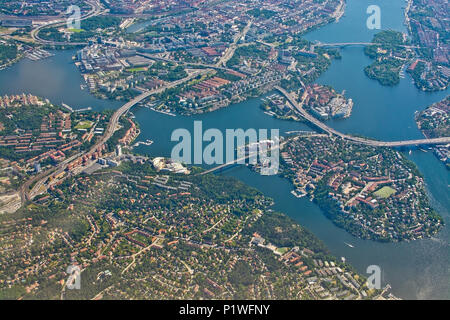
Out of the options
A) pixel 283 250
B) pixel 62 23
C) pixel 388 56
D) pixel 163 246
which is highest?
pixel 62 23

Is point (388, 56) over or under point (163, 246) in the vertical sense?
over

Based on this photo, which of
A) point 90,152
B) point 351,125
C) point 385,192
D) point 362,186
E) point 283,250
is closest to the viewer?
point 283,250
